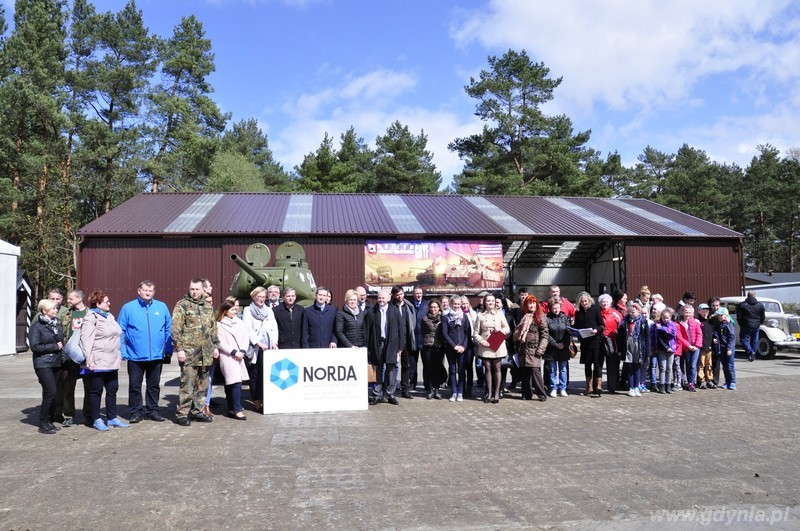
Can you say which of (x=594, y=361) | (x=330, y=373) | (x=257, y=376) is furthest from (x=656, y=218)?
(x=257, y=376)

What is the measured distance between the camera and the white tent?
19938 millimetres

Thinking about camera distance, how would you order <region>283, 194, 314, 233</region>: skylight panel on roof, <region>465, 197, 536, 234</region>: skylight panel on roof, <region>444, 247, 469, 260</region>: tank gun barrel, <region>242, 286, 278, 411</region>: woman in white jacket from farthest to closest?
1. <region>465, 197, 536, 234</region>: skylight panel on roof
2. <region>444, 247, 469, 260</region>: tank gun barrel
3. <region>283, 194, 314, 233</region>: skylight panel on roof
4. <region>242, 286, 278, 411</region>: woman in white jacket

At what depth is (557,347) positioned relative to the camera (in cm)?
1009

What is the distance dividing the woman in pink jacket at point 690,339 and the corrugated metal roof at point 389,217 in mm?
12467

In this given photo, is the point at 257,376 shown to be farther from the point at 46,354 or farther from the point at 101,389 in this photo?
the point at 46,354

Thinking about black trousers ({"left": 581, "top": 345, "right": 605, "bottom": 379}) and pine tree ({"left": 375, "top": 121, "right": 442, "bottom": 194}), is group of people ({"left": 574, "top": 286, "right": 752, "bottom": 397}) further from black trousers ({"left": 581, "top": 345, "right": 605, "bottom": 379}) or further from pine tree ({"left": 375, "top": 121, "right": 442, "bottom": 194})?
pine tree ({"left": 375, "top": 121, "right": 442, "bottom": 194})

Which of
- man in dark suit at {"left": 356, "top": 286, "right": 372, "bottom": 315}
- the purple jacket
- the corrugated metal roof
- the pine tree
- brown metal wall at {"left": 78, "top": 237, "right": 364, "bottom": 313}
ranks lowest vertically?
the purple jacket

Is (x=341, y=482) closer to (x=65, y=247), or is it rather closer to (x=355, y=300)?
(x=355, y=300)

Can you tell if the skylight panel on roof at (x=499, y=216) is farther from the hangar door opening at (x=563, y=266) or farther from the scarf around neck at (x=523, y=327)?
the scarf around neck at (x=523, y=327)

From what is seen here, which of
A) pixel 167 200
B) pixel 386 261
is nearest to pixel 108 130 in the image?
pixel 167 200

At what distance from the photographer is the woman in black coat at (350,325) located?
9406 mm

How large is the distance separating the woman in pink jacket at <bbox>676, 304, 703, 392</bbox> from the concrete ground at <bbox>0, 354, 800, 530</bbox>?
1789 millimetres

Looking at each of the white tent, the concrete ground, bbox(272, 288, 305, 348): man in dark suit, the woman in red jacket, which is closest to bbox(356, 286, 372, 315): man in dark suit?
bbox(272, 288, 305, 348): man in dark suit

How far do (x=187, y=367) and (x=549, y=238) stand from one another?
60.0ft
